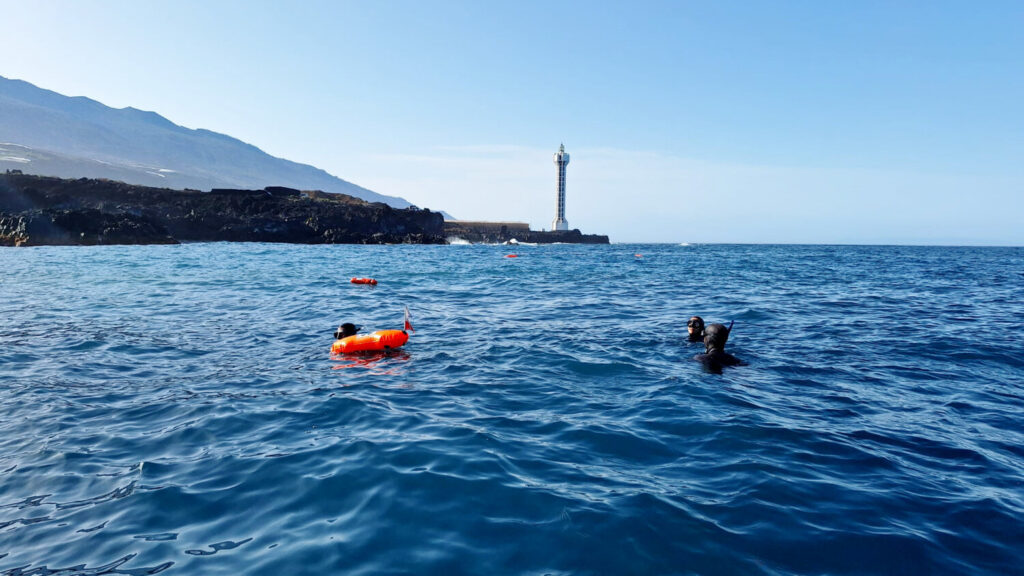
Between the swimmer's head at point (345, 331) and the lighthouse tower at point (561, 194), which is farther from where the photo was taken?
the lighthouse tower at point (561, 194)

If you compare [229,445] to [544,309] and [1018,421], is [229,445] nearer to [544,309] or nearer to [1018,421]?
[1018,421]

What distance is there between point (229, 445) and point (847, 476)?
274 inches

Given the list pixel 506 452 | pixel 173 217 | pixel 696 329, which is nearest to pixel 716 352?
pixel 696 329

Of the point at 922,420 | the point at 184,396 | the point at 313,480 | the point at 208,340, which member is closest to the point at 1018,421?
the point at 922,420

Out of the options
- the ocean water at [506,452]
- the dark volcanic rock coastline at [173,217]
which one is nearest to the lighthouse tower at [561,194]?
the dark volcanic rock coastline at [173,217]

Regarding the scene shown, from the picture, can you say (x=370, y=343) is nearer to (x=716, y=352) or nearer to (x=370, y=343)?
(x=370, y=343)

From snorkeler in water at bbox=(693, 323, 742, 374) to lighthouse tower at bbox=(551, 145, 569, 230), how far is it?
468ft

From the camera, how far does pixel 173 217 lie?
78438mm

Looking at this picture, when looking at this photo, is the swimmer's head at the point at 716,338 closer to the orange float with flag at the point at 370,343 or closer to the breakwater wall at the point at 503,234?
the orange float with flag at the point at 370,343

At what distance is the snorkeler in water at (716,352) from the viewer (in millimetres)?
10156

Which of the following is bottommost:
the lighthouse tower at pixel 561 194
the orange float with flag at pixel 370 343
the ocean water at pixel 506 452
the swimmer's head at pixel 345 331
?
the ocean water at pixel 506 452

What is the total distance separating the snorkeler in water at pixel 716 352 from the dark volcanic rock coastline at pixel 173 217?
6593cm

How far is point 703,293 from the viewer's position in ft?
74.3

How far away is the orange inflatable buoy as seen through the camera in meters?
10.8
